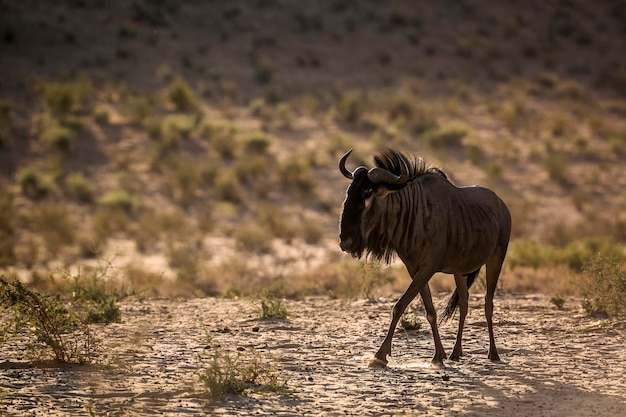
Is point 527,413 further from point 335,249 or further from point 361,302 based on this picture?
point 335,249

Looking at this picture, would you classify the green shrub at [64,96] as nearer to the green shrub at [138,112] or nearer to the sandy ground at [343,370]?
the green shrub at [138,112]

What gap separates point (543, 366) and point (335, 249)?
35.9 ft

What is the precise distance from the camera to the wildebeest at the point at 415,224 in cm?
871

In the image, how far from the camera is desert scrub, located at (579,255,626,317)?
36.9ft

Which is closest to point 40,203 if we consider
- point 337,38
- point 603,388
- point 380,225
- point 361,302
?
point 361,302

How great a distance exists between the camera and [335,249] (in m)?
19.9

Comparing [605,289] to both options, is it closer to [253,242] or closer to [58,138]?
[253,242]

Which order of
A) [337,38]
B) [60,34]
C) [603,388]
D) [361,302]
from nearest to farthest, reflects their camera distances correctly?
[603,388], [361,302], [60,34], [337,38]

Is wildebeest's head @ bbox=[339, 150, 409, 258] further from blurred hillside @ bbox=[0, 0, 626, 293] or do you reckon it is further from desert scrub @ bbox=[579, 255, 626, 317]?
blurred hillside @ bbox=[0, 0, 626, 293]

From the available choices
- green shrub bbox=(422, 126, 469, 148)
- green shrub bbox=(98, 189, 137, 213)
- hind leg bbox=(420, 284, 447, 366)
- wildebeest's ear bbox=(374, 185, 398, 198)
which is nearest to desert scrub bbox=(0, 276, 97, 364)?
wildebeest's ear bbox=(374, 185, 398, 198)

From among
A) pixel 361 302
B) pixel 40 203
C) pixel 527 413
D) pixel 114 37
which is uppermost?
pixel 114 37

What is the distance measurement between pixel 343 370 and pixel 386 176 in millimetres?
1882

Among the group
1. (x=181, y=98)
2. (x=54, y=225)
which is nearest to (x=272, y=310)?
(x=54, y=225)

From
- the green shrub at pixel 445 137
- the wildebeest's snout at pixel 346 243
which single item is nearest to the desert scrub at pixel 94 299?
the wildebeest's snout at pixel 346 243
